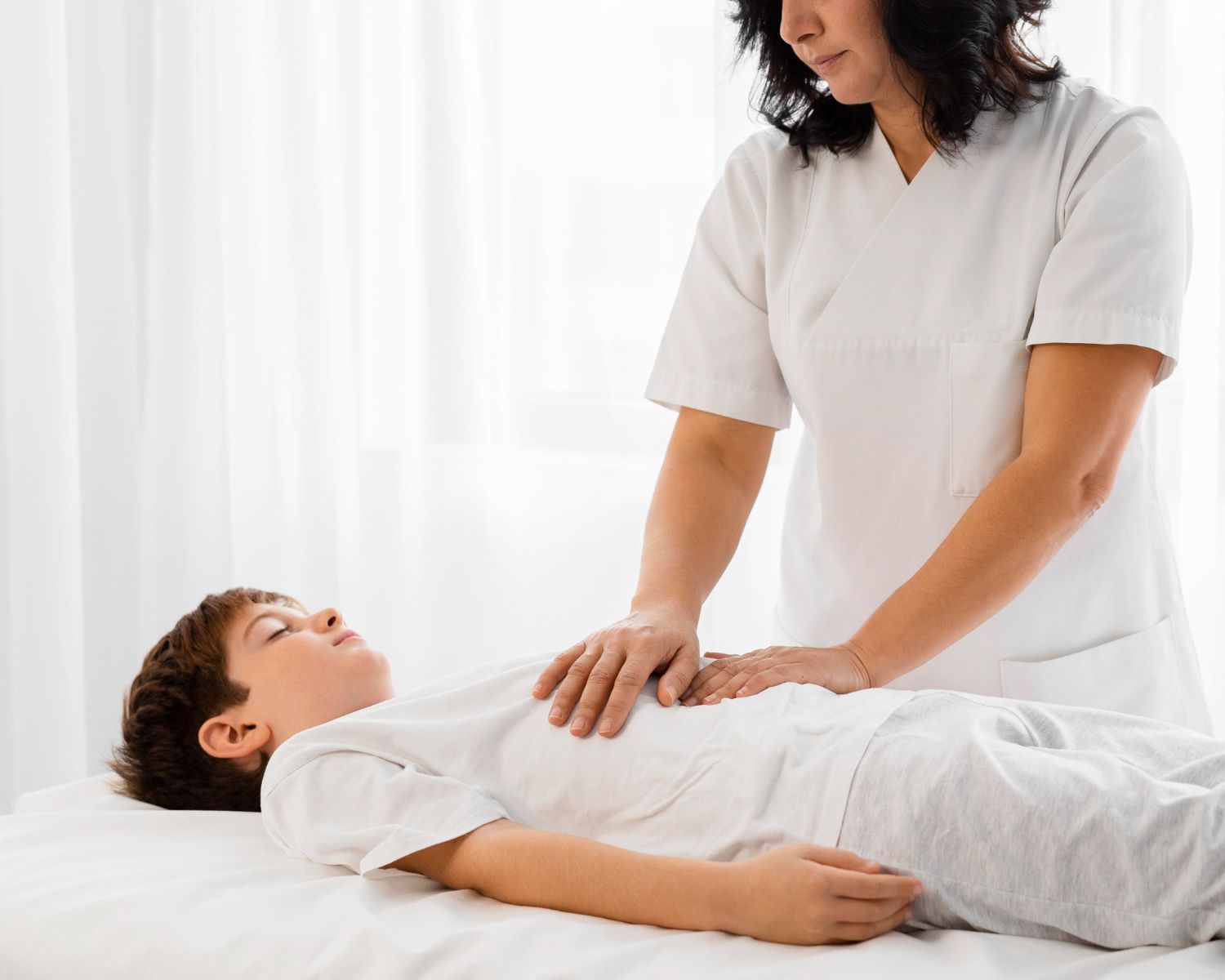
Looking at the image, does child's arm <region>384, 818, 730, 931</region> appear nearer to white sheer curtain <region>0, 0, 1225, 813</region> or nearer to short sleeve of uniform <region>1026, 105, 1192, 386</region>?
short sleeve of uniform <region>1026, 105, 1192, 386</region>

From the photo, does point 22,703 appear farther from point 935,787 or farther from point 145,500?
point 935,787

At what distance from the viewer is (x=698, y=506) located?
156 cm

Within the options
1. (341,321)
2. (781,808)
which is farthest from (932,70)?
(341,321)

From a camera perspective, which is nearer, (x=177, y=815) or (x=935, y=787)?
(x=935, y=787)

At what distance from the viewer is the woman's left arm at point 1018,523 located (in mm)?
1289

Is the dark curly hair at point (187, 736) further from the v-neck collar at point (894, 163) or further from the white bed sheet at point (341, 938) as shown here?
the v-neck collar at point (894, 163)

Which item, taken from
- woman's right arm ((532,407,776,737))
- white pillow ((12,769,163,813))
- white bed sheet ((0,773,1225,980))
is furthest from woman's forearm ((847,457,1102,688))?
white pillow ((12,769,163,813))

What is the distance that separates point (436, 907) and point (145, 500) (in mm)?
1903

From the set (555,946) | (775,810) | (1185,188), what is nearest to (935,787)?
(775,810)

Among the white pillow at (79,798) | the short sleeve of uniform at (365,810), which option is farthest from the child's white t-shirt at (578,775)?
the white pillow at (79,798)

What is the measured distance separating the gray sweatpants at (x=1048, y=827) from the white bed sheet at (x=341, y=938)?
0.08 ft

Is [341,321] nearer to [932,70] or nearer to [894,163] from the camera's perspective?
[894,163]

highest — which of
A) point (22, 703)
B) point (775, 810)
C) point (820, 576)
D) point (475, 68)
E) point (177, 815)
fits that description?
point (475, 68)

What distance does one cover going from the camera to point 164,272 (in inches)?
109
